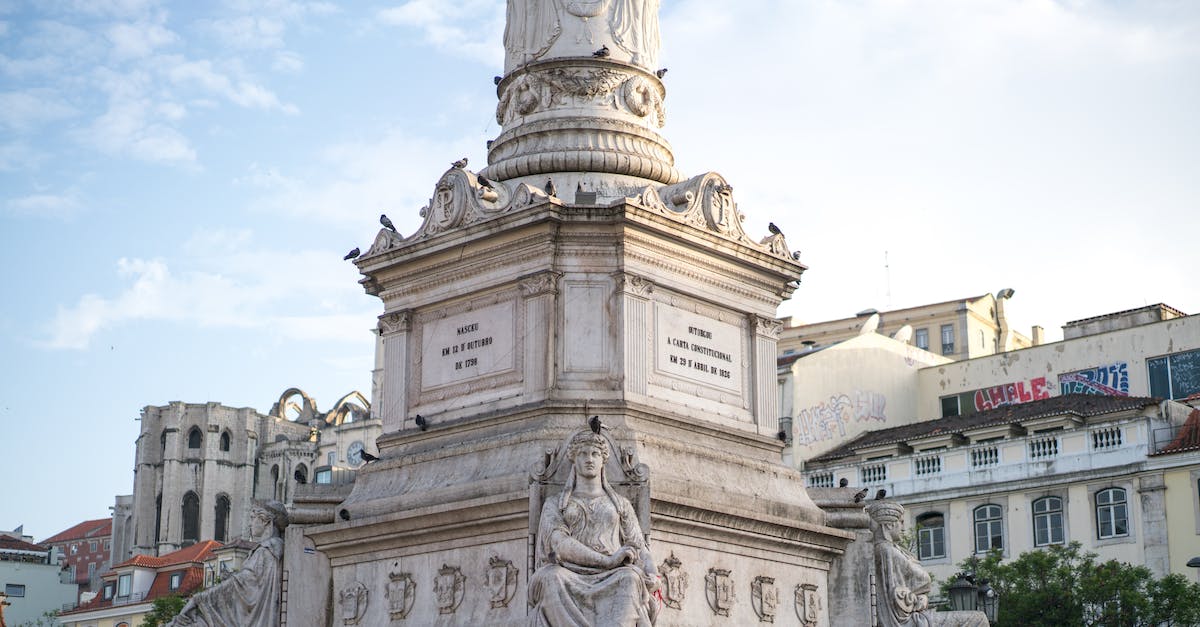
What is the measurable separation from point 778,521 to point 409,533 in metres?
4.13

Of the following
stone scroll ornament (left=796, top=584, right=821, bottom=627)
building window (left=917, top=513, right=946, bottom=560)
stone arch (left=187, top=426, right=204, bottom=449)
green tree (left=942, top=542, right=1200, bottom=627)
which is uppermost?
stone arch (left=187, top=426, right=204, bottom=449)

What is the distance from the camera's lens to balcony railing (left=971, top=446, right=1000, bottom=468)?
50469mm

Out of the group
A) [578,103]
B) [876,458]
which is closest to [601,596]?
[578,103]

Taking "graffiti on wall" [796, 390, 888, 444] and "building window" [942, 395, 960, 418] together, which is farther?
"building window" [942, 395, 960, 418]

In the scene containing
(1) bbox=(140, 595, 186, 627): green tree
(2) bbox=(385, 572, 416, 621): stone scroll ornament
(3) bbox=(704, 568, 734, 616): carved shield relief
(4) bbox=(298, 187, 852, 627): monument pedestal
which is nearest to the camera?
(4) bbox=(298, 187, 852, 627): monument pedestal

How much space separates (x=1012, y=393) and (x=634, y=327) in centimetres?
4088

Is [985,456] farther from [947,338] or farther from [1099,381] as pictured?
[947,338]

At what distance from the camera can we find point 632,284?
2156cm

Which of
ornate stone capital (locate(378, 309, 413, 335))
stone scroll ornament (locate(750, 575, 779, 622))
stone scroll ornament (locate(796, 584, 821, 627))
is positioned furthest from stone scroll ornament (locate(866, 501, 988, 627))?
ornate stone capital (locate(378, 309, 413, 335))

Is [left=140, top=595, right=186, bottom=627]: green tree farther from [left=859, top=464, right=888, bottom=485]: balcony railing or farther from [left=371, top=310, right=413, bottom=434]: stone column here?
[left=371, top=310, right=413, bottom=434]: stone column

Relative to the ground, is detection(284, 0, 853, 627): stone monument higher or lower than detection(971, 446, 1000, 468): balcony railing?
lower

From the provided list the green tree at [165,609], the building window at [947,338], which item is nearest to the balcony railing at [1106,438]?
the building window at [947,338]

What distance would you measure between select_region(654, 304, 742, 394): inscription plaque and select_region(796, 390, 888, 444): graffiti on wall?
35.4m

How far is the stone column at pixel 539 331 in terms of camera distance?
21.2 m
